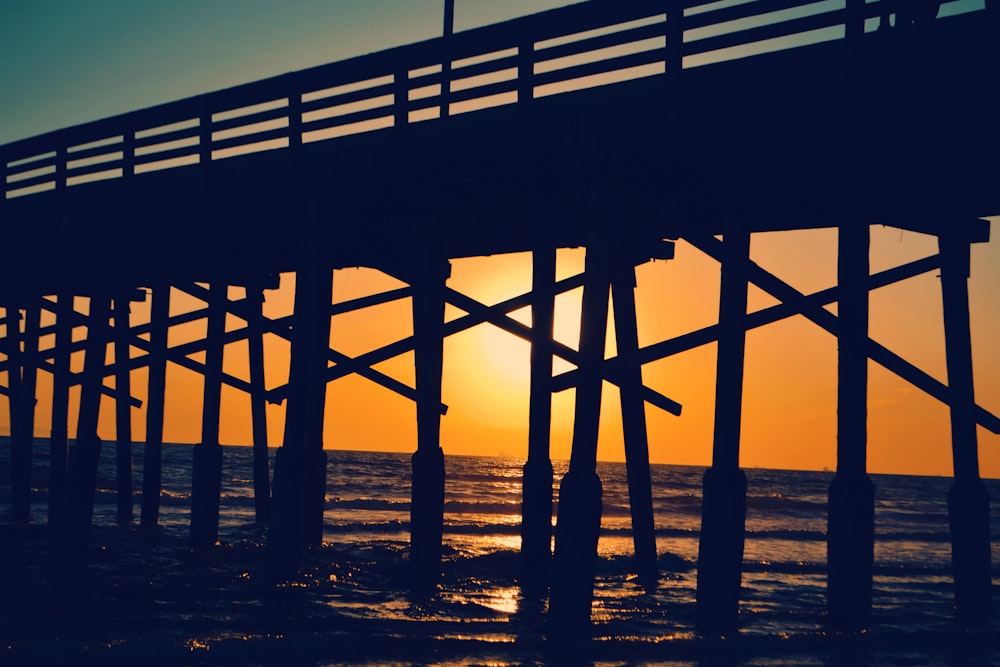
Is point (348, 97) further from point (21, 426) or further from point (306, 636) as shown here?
point (21, 426)

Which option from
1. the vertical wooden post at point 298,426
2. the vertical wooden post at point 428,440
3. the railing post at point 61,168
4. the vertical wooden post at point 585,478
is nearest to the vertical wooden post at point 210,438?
the railing post at point 61,168

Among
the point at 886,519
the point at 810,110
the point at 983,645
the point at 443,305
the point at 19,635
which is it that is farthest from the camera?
the point at 886,519

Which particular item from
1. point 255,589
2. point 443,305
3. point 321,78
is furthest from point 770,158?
point 255,589

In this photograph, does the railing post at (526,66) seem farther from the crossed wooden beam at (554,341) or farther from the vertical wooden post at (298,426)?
the vertical wooden post at (298,426)

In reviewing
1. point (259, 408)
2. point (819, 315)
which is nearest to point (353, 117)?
point (819, 315)

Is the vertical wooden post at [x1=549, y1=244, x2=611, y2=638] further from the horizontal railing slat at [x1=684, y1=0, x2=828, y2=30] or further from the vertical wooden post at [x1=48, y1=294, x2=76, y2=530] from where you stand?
the vertical wooden post at [x1=48, y1=294, x2=76, y2=530]

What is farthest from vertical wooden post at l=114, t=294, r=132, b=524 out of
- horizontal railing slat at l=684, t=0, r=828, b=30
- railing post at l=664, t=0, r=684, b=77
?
horizontal railing slat at l=684, t=0, r=828, b=30

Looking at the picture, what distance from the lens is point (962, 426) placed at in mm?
8891

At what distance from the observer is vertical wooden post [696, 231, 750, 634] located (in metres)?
7.59

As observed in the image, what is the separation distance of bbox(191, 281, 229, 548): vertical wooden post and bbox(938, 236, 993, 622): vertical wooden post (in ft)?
25.3

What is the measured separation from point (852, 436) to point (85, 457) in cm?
843

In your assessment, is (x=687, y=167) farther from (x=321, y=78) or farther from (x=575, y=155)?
(x=321, y=78)

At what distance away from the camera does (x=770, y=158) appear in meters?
8.00

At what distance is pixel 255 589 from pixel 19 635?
2.77 m
